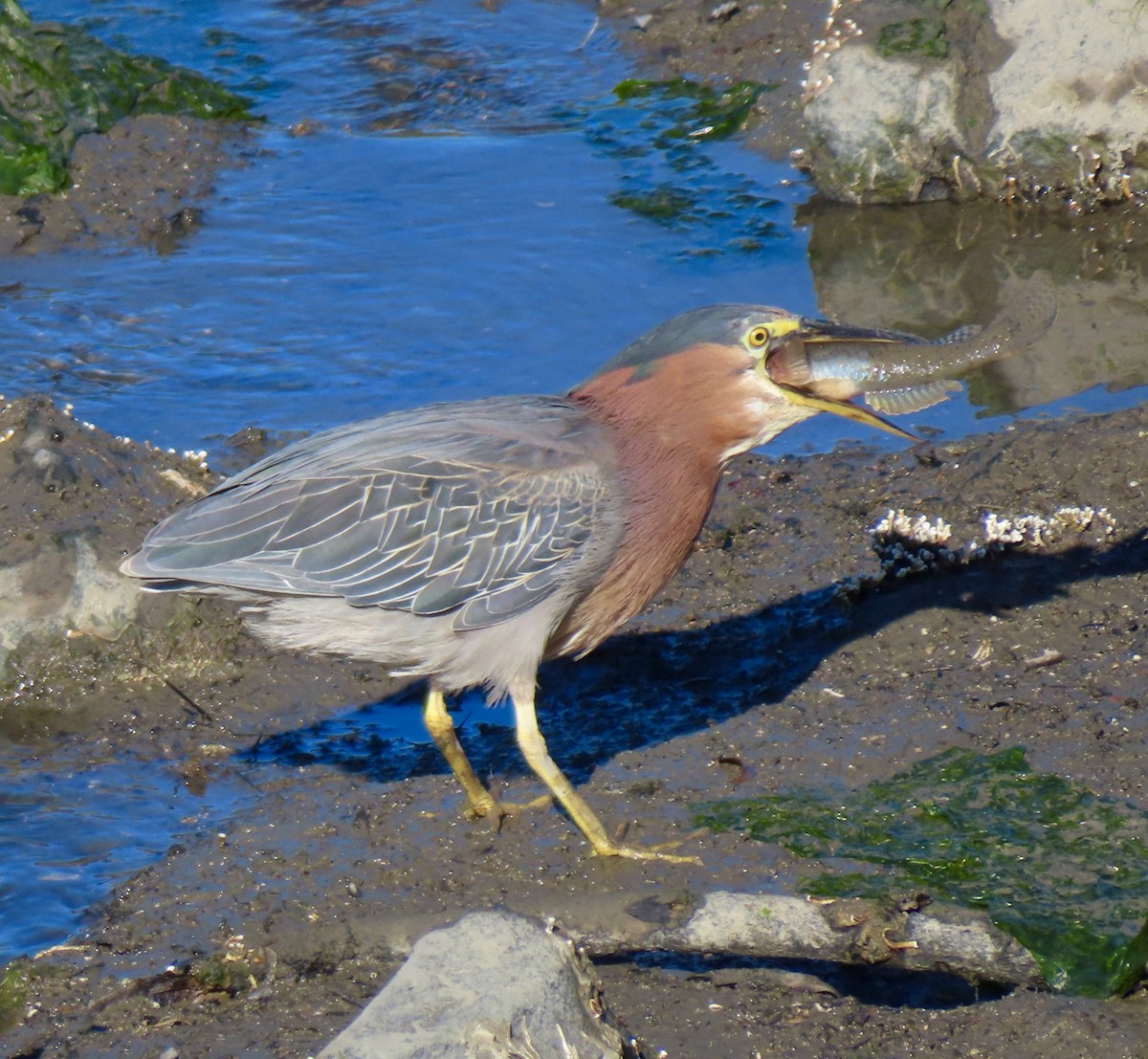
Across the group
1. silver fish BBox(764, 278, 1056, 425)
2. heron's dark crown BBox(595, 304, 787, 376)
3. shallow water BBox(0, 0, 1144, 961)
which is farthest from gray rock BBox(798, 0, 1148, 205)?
A: heron's dark crown BBox(595, 304, 787, 376)

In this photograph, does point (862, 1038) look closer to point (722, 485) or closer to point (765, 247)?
point (722, 485)

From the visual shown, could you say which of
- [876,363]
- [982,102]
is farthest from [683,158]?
[876,363]

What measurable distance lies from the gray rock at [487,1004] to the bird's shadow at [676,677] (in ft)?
6.31

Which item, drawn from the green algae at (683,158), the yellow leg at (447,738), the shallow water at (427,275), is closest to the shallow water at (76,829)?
the shallow water at (427,275)

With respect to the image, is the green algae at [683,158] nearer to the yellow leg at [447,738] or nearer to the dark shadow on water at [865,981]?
the yellow leg at [447,738]

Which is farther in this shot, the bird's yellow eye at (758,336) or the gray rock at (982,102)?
the gray rock at (982,102)

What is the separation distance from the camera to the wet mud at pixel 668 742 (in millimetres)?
3922

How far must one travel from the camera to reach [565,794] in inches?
183

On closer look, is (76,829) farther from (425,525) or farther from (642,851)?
(642,851)

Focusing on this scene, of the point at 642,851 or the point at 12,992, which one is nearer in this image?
the point at 12,992

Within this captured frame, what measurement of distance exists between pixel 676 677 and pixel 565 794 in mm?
1044

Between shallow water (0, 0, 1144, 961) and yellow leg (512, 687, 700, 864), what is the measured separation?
0.90 meters

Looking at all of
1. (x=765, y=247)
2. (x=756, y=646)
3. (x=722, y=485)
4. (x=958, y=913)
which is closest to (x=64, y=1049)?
(x=958, y=913)

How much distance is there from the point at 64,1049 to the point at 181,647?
1.97 m
